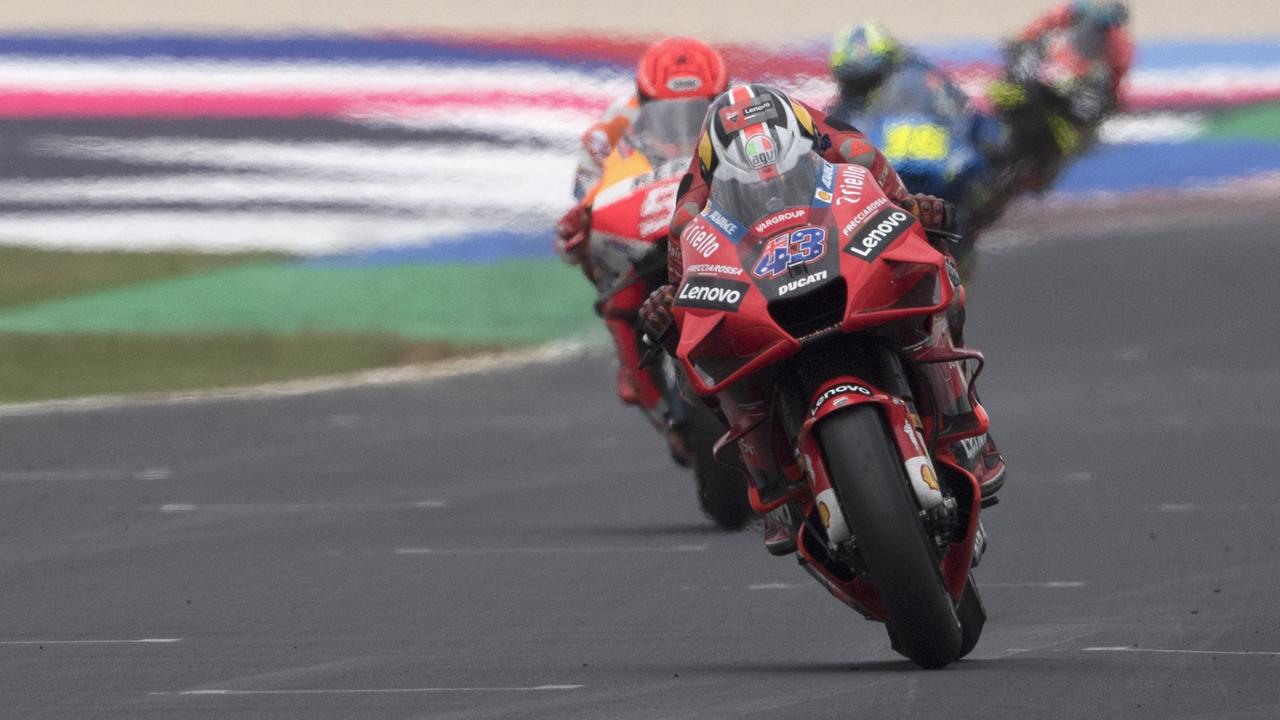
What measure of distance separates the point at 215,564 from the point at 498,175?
15.6 meters

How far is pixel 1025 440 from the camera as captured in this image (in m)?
13.5

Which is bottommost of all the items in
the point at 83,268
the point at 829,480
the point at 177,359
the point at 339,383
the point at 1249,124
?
the point at 1249,124

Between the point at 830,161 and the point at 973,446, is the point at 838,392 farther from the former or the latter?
the point at 830,161

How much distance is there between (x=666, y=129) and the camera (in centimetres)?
1029

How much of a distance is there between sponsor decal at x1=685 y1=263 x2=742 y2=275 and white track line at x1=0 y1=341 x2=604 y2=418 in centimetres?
894

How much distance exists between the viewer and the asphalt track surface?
20.8ft

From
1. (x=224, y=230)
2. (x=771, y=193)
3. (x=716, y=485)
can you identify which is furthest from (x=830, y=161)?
(x=224, y=230)

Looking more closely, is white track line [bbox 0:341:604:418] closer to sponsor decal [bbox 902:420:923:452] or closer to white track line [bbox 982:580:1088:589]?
white track line [bbox 982:580:1088:589]

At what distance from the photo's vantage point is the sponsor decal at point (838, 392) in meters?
6.32

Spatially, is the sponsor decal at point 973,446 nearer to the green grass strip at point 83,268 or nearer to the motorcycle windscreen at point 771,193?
the motorcycle windscreen at point 771,193

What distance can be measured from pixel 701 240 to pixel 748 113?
0.39 meters

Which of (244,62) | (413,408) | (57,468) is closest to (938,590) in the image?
(57,468)

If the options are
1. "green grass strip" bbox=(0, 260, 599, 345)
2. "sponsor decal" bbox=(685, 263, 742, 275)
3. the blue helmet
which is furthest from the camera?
"green grass strip" bbox=(0, 260, 599, 345)

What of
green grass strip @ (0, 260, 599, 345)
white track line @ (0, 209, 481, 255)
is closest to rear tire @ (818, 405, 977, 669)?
green grass strip @ (0, 260, 599, 345)
